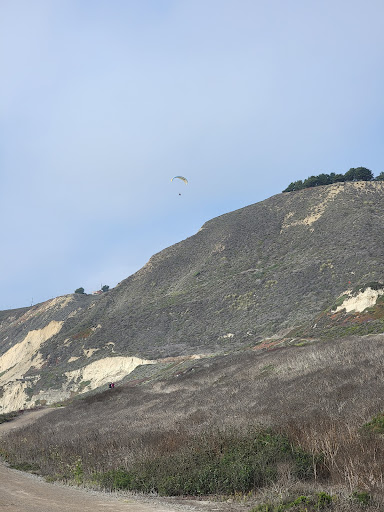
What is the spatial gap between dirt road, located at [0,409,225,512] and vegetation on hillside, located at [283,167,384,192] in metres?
96.3

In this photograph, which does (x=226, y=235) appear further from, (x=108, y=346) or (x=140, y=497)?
(x=140, y=497)

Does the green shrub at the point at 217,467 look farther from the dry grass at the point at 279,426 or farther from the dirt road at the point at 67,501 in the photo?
the dirt road at the point at 67,501

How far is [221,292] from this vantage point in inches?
2638

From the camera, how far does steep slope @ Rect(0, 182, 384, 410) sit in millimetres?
55656

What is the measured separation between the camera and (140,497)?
29.6 ft

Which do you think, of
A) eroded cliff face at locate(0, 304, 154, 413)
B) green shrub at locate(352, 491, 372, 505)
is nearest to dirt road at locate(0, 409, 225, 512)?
green shrub at locate(352, 491, 372, 505)

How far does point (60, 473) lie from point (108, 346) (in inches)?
2089

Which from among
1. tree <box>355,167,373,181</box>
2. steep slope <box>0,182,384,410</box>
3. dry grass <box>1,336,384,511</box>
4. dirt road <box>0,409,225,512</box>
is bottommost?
dry grass <box>1,336,384,511</box>

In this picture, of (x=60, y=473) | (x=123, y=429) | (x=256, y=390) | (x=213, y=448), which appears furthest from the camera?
(x=256, y=390)

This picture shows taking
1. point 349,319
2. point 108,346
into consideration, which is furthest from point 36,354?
point 349,319

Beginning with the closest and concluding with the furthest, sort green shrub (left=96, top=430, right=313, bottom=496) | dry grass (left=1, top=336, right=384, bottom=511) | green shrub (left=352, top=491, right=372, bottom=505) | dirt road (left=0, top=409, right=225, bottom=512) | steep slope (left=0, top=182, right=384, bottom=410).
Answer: green shrub (left=352, top=491, right=372, bottom=505) < dirt road (left=0, top=409, right=225, bottom=512) < dry grass (left=1, top=336, right=384, bottom=511) < green shrub (left=96, top=430, right=313, bottom=496) < steep slope (left=0, top=182, right=384, bottom=410)

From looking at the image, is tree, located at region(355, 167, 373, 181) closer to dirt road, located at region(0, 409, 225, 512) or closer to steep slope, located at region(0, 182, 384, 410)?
steep slope, located at region(0, 182, 384, 410)

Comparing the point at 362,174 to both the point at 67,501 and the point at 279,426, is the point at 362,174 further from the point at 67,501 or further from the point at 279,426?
the point at 67,501

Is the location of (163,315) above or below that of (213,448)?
above
